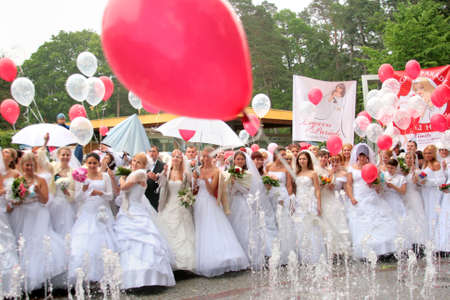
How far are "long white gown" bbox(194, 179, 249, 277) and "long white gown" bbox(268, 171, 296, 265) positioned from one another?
0.95 m

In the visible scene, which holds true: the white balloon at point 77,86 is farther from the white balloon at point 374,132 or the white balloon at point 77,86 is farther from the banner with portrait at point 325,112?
the white balloon at point 374,132

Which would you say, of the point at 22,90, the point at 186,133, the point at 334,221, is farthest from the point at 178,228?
the point at 22,90

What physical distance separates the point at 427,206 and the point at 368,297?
165 inches

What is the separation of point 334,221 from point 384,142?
1813 mm

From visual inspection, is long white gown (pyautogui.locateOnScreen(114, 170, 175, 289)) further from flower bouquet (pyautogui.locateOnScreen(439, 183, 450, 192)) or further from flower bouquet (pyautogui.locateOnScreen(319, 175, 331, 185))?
flower bouquet (pyautogui.locateOnScreen(439, 183, 450, 192))

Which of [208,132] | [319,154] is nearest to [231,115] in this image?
[208,132]

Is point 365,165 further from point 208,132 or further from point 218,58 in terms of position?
point 218,58

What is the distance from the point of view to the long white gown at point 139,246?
20.4 feet

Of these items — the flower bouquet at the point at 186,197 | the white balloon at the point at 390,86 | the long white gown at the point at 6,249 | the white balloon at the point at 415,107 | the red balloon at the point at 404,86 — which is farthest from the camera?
the red balloon at the point at 404,86

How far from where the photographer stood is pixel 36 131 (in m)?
8.12

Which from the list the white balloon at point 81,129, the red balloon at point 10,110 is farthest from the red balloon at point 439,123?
the red balloon at point 10,110

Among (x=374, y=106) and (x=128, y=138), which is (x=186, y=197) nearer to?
(x=128, y=138)

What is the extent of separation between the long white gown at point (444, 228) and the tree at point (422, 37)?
41.9ft

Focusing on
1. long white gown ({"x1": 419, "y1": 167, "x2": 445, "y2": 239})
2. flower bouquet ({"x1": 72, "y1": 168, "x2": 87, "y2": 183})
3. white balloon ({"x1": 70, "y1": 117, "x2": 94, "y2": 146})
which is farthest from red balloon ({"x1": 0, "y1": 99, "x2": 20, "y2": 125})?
long white gown ({"x1": 419, "y1": 167, "x2": 445, "y2": 239})
